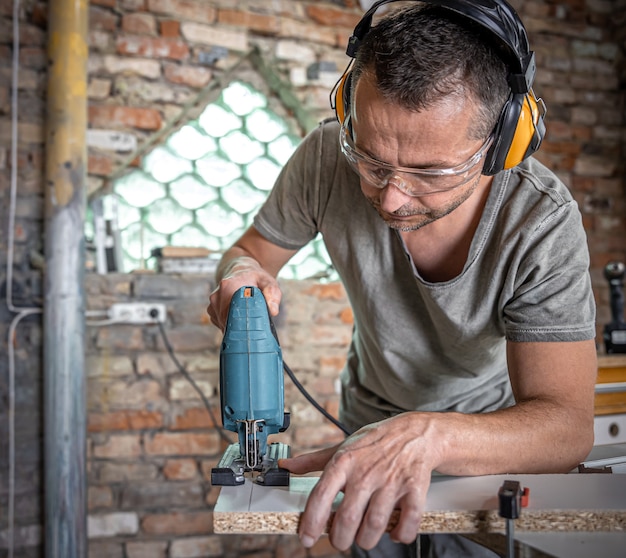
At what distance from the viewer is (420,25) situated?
3.38ft

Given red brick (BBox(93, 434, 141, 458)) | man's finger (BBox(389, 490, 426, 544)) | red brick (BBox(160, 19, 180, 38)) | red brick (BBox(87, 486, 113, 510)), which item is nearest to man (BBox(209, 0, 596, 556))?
man's finger (BBox(389, 490, 426, 544))

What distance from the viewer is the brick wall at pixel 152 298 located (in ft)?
8.04

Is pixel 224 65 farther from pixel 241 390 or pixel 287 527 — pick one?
pixel 287 527

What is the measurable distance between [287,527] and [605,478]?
0.52 m

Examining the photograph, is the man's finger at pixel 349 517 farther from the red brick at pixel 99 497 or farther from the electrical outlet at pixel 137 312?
the red brick at pixel 99 497

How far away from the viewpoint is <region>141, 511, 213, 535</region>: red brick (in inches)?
101

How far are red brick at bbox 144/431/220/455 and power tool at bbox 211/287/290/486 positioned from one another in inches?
60.7

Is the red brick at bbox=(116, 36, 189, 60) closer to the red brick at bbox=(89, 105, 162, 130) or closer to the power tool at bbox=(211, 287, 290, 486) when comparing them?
the red brick at bbox=(89, 105, 162, 130)

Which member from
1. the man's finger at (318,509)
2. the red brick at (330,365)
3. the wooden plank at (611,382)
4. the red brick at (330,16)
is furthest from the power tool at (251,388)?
the red brick at (330,16)

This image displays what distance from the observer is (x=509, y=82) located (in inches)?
42.6

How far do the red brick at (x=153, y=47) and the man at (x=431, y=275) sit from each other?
4.63ft

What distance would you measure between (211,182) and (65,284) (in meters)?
0.81

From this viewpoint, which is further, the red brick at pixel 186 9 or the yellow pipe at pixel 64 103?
the red brick at pixel 186 9

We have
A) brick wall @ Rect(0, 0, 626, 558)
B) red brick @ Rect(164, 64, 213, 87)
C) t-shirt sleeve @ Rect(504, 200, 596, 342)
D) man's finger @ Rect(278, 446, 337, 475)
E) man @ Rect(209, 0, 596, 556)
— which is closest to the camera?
man @ Rect(209, 0, 596, 556)
